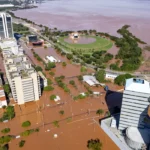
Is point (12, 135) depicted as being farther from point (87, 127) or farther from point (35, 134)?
point (87, 127)

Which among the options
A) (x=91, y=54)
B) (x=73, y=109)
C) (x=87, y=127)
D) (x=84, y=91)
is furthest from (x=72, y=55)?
(x=87, y=127)

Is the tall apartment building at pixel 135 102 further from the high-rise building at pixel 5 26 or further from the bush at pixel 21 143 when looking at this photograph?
the high-rise building at pixel 5 26

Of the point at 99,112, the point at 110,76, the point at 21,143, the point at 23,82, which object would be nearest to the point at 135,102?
the point at 99,112

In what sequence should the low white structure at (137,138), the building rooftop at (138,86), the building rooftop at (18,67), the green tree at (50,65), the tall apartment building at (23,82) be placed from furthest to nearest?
the green tree at (50,65) → the building rooftop at (18,67) → the tall apartment building at (23,82) → the low white structure at (137,138) → the building rooftop at (138,86)

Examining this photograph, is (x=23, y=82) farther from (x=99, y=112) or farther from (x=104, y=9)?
(x=104, y=9)

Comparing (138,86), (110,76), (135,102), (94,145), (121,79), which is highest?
(138,86)

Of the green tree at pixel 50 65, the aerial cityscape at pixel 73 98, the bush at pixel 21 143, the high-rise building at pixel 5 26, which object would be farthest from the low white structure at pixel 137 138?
the high-rise building at pixel 5 26
